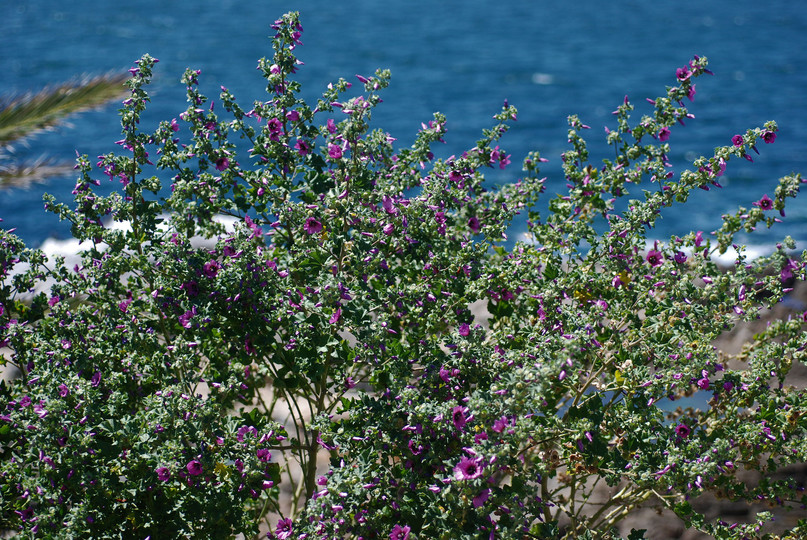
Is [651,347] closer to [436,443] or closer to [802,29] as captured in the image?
[436,443]

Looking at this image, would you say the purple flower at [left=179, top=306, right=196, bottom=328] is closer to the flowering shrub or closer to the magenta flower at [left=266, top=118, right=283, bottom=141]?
the flowering shrub

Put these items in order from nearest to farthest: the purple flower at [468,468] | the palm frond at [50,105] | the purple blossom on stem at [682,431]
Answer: the purple flower at [468,468], the purple blossom on stem at [682,431], the palm frond at [50,105]

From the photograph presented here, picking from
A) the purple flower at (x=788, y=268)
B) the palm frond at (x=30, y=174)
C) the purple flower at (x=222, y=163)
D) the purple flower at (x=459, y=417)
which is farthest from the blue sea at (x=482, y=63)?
the purple flower at (x=459, y=417)

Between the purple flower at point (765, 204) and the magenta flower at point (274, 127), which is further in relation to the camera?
the magenta flower at point (274, 127)

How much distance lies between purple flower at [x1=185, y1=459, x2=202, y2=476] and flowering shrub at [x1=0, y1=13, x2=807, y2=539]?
0.04 feet

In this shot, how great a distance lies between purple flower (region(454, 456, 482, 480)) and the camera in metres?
2.69

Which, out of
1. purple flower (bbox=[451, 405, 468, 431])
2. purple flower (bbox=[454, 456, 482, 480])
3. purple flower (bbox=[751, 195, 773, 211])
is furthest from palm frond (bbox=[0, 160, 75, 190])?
purple flower (bbox=[751, 195, 773, 211])

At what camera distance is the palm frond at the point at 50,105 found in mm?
4695

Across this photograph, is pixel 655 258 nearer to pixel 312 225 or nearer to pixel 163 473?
pixel 312 225

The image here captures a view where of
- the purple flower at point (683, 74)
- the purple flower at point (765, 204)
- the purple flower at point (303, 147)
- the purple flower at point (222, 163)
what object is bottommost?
the purple flower at point (765, 204)

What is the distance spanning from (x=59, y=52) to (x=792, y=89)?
57.4 feet

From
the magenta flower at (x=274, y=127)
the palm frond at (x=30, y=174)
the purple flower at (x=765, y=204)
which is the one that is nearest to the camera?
the purple flower at (x=765, y=204)

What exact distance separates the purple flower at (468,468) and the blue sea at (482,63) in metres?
8.69

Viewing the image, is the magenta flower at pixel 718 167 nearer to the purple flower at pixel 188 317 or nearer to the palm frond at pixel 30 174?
the purple flower at pixel 188 317
